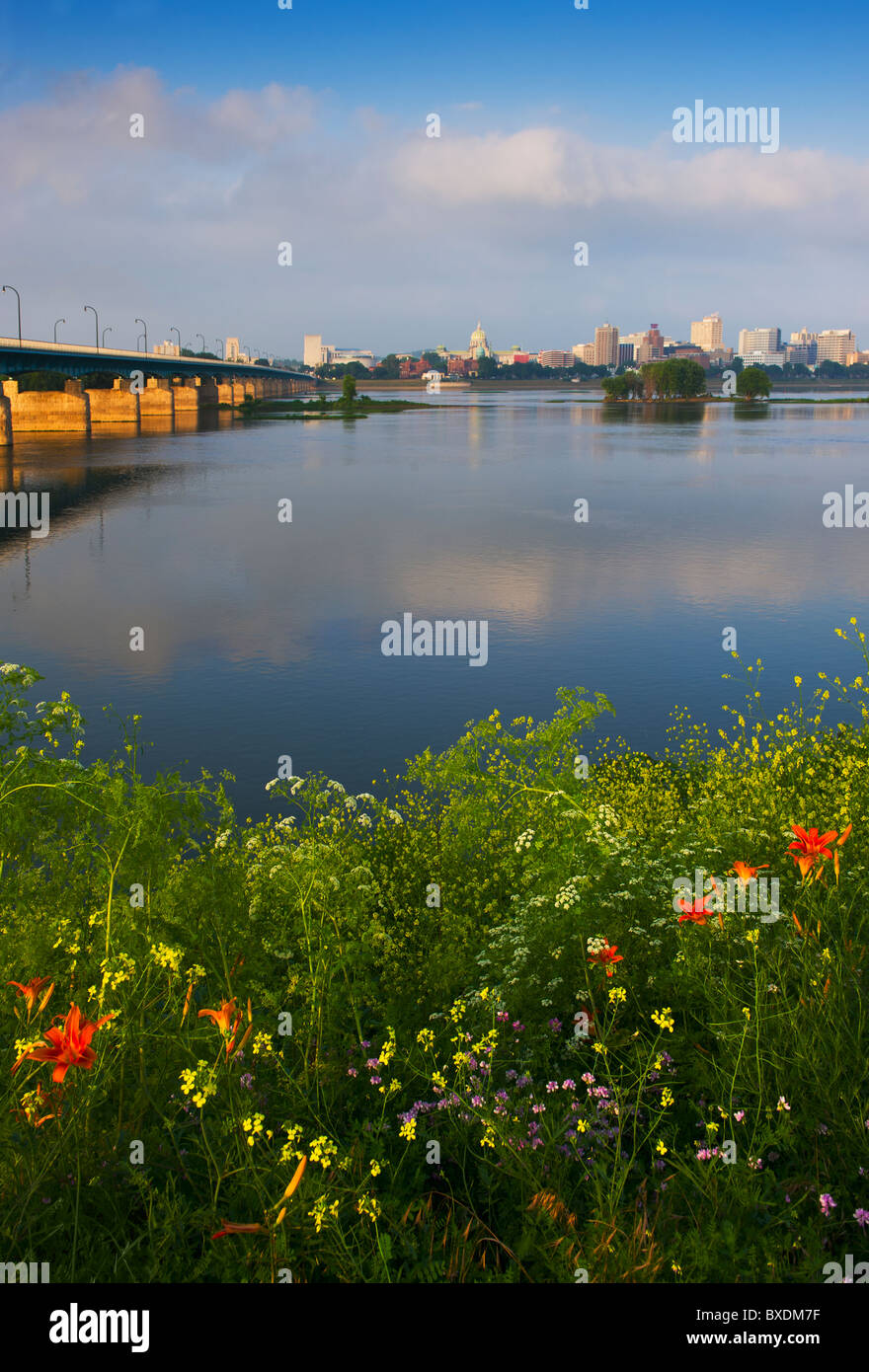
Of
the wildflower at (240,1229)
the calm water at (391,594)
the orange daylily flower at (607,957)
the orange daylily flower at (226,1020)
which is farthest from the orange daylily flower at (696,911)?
the calm water at (391,594)

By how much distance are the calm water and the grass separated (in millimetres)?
7177

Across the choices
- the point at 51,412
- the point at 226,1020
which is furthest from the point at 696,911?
the point at 51,412

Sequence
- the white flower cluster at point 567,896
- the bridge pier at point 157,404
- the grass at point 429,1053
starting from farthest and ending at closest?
the bridge pier at point 157,404 < the white flower cluster at point 567,896 < the grass at point 429,1053

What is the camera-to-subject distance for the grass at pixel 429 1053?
5754 millimetres

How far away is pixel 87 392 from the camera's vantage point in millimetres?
131000

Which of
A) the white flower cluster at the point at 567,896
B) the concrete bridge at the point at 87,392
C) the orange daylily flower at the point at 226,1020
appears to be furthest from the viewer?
the concrete bridge at the point at 87,392

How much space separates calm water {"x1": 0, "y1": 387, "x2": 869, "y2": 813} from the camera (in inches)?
843

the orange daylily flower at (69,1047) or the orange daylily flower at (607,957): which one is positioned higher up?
the orange daylily flower at (69,1047)

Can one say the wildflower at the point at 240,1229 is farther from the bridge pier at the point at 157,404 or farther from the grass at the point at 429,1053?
the bridge pier at the point at 157,404

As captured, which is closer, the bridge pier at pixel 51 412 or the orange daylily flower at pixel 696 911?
the orange daylily flower at pixel 696 911

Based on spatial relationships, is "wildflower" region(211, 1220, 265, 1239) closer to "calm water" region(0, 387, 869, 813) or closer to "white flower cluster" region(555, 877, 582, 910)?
"white flower cluster" region(555, 877, 582, 910)

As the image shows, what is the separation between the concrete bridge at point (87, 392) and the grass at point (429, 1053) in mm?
87759

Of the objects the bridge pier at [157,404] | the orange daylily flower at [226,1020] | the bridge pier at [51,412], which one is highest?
the bridge pier at [157,404]
